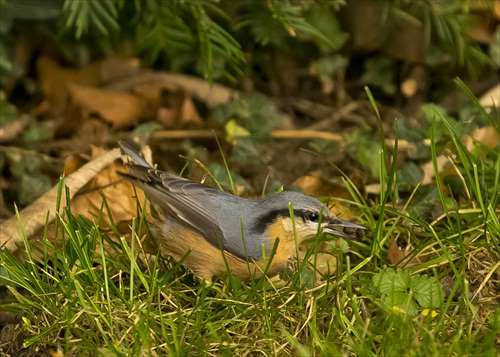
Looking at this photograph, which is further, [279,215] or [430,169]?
[430,169]

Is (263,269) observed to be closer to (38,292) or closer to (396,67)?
(38,292)

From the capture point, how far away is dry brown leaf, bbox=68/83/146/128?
5.61 m

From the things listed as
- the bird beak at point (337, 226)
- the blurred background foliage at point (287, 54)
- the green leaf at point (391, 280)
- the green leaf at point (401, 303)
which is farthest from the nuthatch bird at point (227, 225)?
the blurred background foliage at point (287, 54)

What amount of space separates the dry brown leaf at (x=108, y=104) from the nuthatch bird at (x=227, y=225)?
6.23 feet

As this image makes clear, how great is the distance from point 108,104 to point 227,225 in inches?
90.9

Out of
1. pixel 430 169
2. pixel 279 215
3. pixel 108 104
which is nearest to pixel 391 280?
pixel 279 215

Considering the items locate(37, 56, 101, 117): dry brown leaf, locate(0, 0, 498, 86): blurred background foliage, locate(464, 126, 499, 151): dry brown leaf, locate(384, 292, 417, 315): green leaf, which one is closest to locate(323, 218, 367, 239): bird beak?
locate(384, 292, 417, 315): green leaf

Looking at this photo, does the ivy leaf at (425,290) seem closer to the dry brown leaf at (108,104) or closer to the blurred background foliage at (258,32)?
the blurred background foliage at (258,32)

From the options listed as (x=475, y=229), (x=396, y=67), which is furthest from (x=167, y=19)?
(x=475, y=229)

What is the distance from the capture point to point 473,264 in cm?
373

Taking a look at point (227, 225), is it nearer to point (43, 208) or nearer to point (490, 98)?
point (43, 208)

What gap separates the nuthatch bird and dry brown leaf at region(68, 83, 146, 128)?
1.90 m

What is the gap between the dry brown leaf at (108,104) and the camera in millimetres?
5605

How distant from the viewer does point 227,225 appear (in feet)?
12.0
